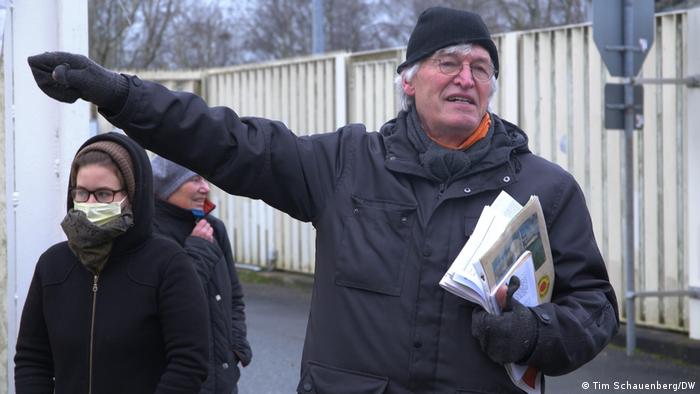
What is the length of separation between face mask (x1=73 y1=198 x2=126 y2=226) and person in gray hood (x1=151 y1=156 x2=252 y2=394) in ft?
3.16

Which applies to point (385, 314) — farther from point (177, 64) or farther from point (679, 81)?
point (177, 64)

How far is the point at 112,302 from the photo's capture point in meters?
3.71

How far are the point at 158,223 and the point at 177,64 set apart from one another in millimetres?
19303

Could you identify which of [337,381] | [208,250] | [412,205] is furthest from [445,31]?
[208,250]

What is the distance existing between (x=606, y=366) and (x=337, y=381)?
607 cm

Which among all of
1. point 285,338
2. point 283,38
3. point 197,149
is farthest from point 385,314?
point 283,38

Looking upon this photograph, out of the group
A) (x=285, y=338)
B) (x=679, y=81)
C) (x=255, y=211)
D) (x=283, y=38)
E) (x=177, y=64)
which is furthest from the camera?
(x=283, y=38)

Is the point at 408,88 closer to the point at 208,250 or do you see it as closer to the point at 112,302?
the point at 112,302

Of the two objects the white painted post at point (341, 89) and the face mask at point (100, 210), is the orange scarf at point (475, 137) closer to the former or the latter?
the face mask at point (100, 210)

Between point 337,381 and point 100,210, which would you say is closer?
point 337,381

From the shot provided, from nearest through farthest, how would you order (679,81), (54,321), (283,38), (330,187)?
(330,187), (54,321), (679,81), (283,38)

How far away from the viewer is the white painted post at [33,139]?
451 cm

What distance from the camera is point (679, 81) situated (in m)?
8.55

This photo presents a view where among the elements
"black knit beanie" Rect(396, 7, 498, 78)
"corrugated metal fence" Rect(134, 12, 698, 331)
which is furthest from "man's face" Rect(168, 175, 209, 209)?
"corrugated metal fence" Rect(134, 12, 698, 331)
